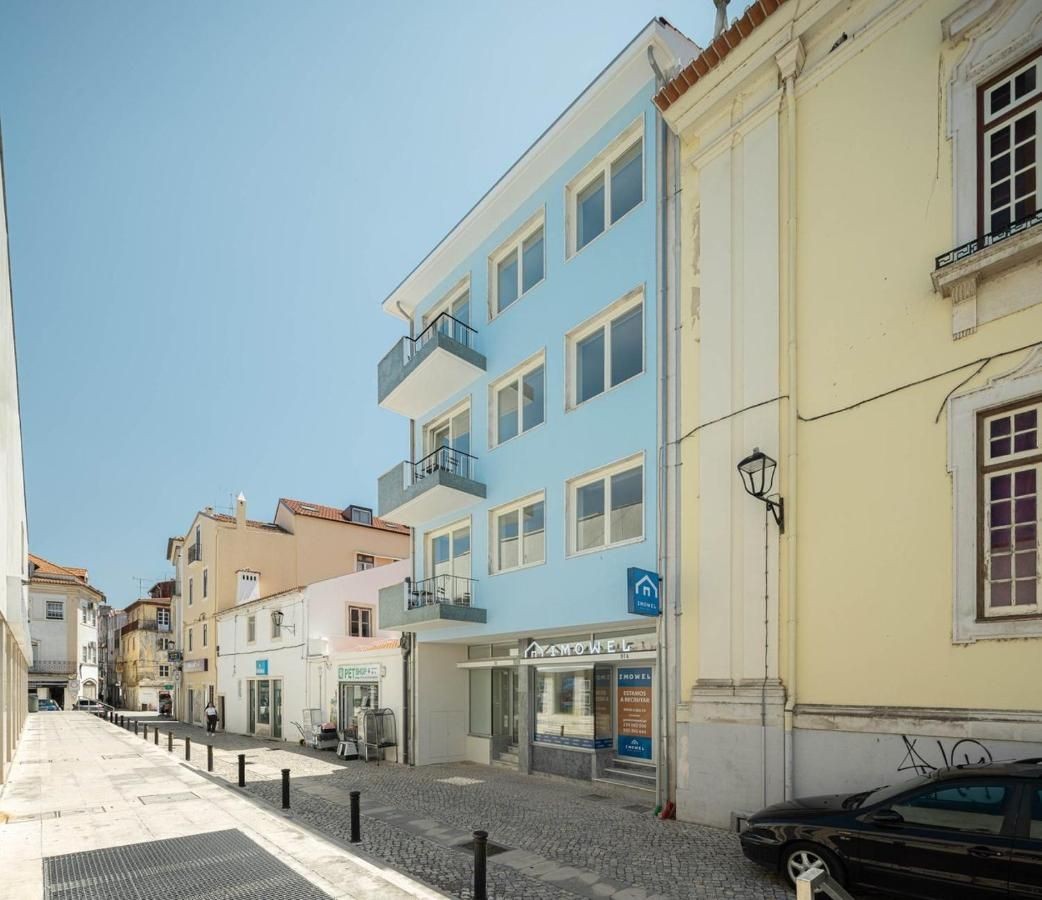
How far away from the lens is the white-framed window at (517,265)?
49.0 feet

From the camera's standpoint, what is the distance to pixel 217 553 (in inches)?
1326

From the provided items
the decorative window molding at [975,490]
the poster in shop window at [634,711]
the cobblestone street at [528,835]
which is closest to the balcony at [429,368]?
the poster in shop window at [634,711]

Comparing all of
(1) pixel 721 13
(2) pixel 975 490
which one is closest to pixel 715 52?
(1) pixel 721 13

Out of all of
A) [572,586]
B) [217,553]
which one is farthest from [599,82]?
→ [217,553]

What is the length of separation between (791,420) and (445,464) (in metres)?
9.00

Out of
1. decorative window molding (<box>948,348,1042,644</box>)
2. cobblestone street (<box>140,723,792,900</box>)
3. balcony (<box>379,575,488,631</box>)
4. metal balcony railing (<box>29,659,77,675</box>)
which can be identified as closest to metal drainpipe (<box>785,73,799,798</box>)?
cobblestone street (<box>140,723,792,900</box>)

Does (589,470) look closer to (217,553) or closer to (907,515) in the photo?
(907,515)

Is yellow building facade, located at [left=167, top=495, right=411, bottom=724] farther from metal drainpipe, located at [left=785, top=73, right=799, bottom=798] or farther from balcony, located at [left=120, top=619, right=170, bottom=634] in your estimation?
balcony, located at [left=120, top=619, right=170, bottom=634]

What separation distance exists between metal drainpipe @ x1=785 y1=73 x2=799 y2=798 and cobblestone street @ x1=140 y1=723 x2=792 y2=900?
162 cm

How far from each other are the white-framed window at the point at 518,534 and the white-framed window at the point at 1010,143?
836 centimetres

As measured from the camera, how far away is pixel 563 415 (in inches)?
526

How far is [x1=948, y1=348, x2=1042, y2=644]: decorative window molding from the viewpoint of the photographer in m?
7.29

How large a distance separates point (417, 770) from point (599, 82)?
14.3 metres

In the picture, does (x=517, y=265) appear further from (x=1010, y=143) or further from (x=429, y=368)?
(x=1010, y=143)
